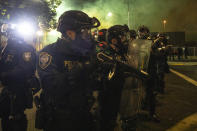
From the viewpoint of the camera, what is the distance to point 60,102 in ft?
7.02

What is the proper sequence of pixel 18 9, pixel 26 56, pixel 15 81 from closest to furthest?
pixel 15 81
pixel 26 56
pixel 18 9

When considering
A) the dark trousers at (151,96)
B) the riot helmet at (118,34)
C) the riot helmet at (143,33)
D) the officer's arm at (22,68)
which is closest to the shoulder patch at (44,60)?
the officer's arm at (22,68)

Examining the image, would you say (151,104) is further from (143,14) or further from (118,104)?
(143,14)

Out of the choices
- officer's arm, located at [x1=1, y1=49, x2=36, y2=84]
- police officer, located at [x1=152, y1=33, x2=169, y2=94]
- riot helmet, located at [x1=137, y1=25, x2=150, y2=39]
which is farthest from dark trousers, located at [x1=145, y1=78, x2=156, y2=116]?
officer's arm, located at [x1=1, y1=49, x2=36, y2=84]

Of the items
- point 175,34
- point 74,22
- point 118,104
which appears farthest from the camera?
point 175,34

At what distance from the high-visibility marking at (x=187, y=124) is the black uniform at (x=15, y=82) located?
2728 mm

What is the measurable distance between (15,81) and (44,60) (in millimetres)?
1554

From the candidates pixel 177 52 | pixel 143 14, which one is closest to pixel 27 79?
pixel 177 52

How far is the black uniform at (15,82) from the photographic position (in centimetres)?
338

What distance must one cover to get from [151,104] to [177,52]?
18.7 meters

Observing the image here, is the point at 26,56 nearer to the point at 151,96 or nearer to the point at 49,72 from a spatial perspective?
the point at 49,72

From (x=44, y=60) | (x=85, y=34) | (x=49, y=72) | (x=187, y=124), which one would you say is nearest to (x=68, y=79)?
(x=49, y=72)

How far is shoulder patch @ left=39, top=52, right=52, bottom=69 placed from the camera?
84.0 inches

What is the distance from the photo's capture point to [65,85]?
208 cm
